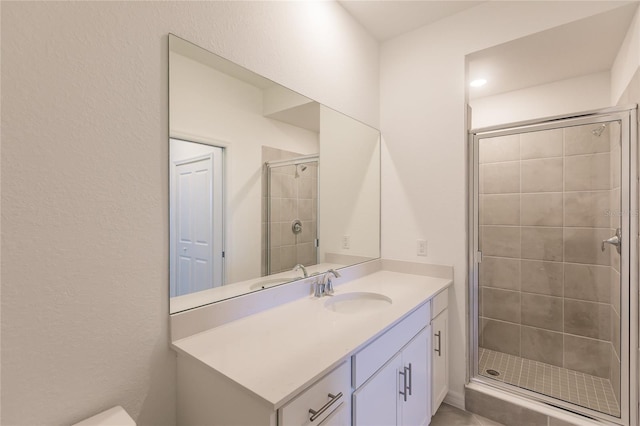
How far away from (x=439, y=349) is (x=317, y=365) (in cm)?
121

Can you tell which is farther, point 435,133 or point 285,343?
point 435,133

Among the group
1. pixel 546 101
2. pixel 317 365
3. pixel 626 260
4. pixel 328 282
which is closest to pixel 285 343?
pixel 317 365

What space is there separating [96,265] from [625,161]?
247cm

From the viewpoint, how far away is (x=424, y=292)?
68.8 inches

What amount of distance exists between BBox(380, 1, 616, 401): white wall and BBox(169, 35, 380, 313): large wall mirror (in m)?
0.40

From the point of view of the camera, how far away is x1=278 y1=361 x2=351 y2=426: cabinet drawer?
0.84m

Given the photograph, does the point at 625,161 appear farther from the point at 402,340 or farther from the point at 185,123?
the point at 185,123

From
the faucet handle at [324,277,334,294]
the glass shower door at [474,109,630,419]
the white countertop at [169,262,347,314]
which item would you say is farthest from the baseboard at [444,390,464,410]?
the white countertop at [169,262,347,314]

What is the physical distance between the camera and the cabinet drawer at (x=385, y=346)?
111cm

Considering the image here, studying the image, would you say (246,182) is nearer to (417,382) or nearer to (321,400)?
(321,400)

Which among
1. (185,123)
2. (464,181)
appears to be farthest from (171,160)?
(464,181)

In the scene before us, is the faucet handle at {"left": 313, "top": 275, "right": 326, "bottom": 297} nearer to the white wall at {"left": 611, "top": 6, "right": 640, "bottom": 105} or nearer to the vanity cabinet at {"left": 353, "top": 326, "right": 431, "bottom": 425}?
the vanity cabinet at {"left": 353, "top": 326, "right": 431, "bottom": 425}

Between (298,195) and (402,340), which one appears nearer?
(402,340)

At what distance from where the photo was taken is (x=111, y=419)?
2.98ft
